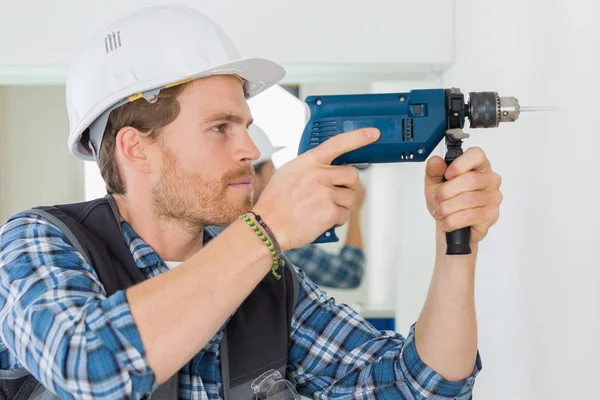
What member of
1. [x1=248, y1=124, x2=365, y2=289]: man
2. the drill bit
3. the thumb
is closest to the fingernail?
the thumb

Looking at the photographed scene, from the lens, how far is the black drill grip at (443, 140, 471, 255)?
1121 mm

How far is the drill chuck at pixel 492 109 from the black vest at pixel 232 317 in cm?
57

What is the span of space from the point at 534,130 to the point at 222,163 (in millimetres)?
582

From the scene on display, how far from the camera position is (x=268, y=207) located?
104 cm

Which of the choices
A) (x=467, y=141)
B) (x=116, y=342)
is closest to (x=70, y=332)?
(x=116, y=342)

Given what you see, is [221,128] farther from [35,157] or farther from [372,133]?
[35,157]

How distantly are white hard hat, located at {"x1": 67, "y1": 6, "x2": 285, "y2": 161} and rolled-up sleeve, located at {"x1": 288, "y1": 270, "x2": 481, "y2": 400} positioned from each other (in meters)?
0.50

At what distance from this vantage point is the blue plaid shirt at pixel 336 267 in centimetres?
305

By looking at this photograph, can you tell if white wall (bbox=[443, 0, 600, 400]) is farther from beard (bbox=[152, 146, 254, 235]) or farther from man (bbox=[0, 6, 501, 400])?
beard (bbox=[152, 146, 254, 235])

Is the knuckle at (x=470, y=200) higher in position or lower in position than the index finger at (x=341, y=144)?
lower

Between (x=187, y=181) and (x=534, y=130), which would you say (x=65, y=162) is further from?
(x=534, y=130)

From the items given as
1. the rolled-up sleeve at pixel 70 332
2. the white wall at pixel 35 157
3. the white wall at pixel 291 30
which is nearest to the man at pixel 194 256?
the rolled-up sleeve at pixel 70 332

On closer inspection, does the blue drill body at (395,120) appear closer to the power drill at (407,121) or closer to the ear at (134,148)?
the power drill at (407,121)

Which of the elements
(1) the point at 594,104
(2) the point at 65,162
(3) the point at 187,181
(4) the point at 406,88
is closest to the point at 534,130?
(1) the point at 594,104
